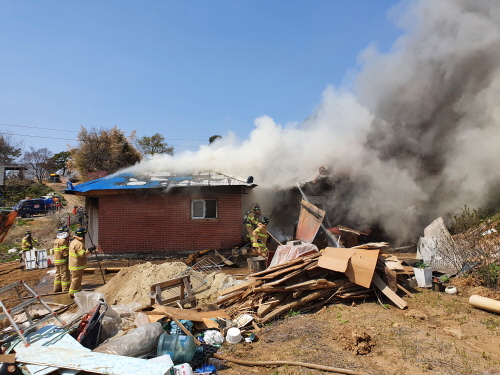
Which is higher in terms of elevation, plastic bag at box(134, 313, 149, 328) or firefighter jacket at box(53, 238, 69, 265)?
firefighter jacket at box(53, 238, 69, 265)

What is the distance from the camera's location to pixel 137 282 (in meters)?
7.67

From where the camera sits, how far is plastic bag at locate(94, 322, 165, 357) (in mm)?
4070

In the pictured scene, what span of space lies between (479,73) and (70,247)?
49.5 ft

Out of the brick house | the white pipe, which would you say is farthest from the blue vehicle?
the white pipe

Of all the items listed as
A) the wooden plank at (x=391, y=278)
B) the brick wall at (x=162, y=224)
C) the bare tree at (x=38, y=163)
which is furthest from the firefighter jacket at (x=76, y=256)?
the bare tree at (x=38, y=163)

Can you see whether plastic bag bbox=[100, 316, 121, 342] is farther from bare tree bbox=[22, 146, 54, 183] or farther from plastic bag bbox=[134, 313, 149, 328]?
bare tree bbox=[22, 146, 54, 183]

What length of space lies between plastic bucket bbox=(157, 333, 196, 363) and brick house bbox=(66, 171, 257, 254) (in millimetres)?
8333

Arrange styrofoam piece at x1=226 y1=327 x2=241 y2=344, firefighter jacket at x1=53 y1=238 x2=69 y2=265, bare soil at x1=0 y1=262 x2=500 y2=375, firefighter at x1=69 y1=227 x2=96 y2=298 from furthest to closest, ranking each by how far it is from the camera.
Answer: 1. firefighter jacket at x1=53 y1=238 x2=69 y2=265
2. firefighter at x1=69 y1=227 x2=96 y2=298
3. styrofoam piece at x1=226 y1=327 x2=241 y2=344
4. bare soil at x1=0 y1=262 x2=500 y2=375

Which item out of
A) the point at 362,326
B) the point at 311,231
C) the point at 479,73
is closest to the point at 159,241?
the point at 311,231

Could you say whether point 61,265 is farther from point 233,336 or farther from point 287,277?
point 287,277

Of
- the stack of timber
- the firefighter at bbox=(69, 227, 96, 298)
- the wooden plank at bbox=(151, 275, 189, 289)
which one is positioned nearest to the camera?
the stack of timber

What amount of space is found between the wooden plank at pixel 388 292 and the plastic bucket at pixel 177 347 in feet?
12.8

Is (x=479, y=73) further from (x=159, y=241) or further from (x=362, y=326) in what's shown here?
(x=159, y=241)

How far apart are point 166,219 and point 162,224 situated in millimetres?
243
